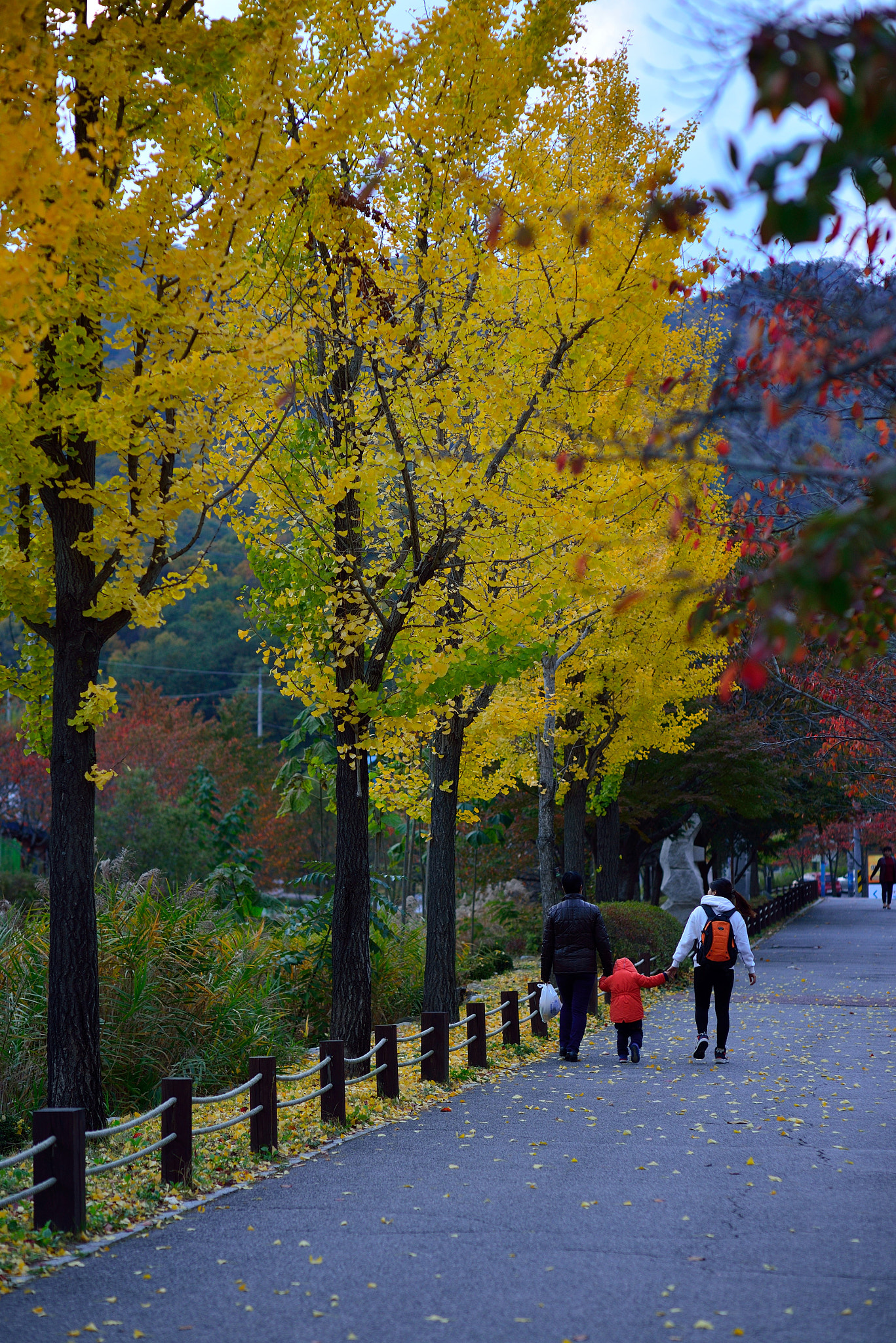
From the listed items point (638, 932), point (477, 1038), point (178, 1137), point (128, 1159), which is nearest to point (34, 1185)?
point (128, 1159)

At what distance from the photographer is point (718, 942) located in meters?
11.7

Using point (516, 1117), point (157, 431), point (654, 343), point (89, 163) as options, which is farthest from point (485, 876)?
point (89, 163)

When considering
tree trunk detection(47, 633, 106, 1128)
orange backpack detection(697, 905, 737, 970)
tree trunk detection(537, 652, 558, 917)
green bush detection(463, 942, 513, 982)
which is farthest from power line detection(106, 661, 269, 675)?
tree trunk detection(47, 633, 106, 1128)

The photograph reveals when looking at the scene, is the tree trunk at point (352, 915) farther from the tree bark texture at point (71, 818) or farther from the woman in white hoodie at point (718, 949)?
the tree bark texture at point (71, 818)

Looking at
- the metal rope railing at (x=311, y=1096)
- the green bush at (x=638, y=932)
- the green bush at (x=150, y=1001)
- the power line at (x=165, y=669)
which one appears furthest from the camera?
the power line at (x=165, y=669)

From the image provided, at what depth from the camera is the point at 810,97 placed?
9.21 feet

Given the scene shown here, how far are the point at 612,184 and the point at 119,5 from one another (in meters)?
5.13

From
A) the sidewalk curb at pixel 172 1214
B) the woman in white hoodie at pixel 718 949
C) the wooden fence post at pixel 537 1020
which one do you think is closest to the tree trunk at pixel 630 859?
the wooden fence post at pixel 537 1020

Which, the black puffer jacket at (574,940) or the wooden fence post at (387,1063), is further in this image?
the black puffer jacket at (574,940)

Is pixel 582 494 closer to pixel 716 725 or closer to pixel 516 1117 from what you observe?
pixel 516 1117

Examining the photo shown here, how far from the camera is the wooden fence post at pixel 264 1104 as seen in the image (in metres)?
7.55

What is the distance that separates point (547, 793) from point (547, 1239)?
38.0ft

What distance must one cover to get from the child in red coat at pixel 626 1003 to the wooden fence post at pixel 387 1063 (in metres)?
2.68

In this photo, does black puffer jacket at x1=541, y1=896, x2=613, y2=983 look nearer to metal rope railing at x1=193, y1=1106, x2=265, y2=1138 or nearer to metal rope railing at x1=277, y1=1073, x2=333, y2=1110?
metal rope railing at x1=277, y1=1073, x2=333, y2=1110
